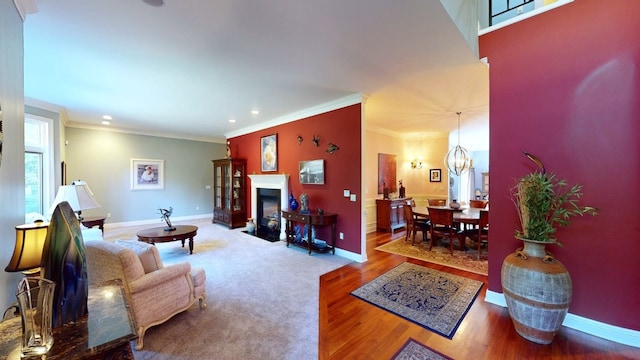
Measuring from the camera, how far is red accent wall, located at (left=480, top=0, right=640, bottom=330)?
6.95 ft

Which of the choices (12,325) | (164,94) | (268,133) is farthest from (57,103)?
(12,325)

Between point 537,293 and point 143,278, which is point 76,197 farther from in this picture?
point 537,293

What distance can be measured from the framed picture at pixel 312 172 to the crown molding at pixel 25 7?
12.3 feet

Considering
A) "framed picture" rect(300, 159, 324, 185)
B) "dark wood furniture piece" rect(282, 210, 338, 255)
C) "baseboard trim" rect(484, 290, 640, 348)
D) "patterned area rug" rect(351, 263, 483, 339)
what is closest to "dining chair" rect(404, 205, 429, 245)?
"patterned area rug" rect(351, 263, 483, 339)

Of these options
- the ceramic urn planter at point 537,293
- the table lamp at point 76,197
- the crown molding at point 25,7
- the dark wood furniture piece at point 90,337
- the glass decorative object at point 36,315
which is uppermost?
the crown molding at point 25,7

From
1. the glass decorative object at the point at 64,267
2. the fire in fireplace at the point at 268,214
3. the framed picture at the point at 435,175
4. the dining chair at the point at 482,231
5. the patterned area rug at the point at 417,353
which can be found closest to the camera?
the glass decorative object at the point at 64,267

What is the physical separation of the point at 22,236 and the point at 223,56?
2261mm

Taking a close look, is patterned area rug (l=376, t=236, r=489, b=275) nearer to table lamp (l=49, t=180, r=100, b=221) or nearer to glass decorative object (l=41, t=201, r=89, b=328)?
glass decorative object (l=41, t=201, r=89, b=328)

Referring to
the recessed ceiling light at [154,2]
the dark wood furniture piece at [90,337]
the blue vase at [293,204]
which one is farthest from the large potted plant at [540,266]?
the blue vase at [293,204]

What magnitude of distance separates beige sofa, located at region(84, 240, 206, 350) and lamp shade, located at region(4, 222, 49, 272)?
1.77ft

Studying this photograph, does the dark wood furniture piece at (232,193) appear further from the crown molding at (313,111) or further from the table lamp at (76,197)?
the table lamp at (76,197)

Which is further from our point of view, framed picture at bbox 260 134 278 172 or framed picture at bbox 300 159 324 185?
framed picture at bbox 260 134 278 172

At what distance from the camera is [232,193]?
269 inches

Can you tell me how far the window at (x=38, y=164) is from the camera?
4.32 metres
